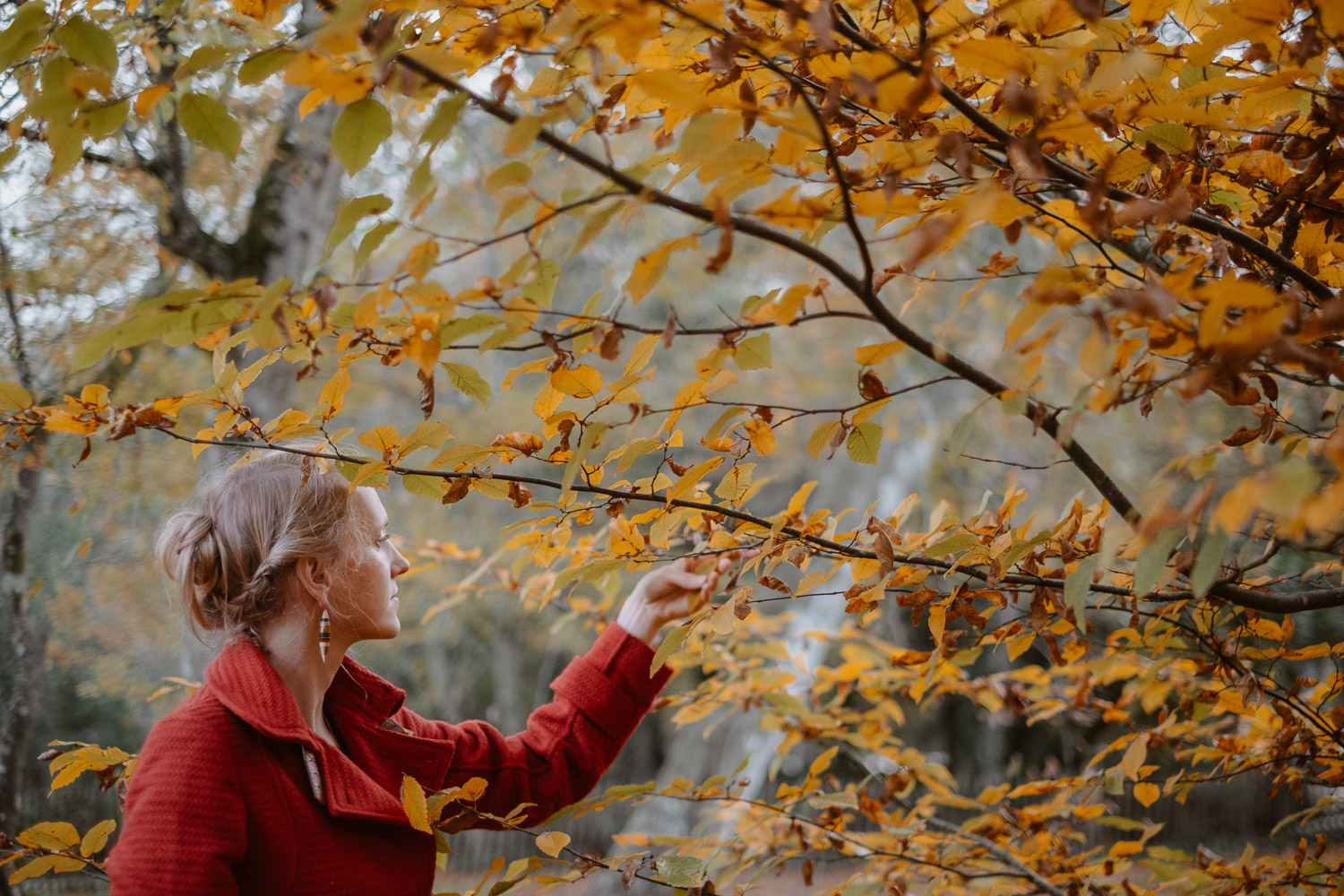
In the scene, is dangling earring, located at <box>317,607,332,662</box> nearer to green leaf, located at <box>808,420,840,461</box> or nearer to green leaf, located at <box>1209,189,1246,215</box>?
green leaf, located at <box>808,420,840,461</box>

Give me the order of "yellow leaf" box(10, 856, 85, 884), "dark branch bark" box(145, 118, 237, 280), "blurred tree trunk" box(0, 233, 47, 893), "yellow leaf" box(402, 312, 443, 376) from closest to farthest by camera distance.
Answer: "yellow leaf" box(402, 312, 443, 376), "yellow leaf" box(10, 856, 85, 884), "blurred tree trunk" box(0, 233, 47, 893), "dark branch bark" box(145, 118, 237, 280)

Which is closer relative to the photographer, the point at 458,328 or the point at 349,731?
the point at 458,328

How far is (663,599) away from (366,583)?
554 mm

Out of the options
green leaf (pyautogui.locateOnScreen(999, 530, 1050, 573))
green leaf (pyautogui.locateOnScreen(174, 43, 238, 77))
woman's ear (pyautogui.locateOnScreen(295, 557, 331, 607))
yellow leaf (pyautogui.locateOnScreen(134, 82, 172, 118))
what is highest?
green leaf (pyautogui.locateOnScreen(174, 43, 238, 77))

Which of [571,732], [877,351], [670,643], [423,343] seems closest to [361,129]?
[423,343]

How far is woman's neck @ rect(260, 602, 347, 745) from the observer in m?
1.24

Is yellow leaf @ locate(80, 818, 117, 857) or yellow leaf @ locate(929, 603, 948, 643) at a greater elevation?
yellow leaf @ locate(929, 603, 948, 643)

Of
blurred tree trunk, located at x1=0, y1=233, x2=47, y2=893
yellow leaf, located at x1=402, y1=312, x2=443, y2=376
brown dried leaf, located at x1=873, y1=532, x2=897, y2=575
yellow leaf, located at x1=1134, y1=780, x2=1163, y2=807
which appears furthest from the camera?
blurred tree trunk, located at x1=0, y1=233, x2=47, y2=893

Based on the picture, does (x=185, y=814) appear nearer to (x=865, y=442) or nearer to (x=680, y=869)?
(x=680, y=869)

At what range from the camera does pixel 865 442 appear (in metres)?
0.95

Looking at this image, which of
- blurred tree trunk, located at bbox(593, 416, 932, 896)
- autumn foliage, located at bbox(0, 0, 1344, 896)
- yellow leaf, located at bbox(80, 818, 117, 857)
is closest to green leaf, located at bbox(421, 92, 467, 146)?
autumn foliage, located at bbox(0, 0, 1344, 896)

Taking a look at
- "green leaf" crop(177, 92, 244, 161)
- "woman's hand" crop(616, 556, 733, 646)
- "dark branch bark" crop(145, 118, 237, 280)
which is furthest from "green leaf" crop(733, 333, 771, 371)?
"dark branch bark" crop(145, 118, 237, 280)

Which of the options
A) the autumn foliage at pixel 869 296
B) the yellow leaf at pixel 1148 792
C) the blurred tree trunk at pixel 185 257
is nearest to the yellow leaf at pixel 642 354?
the autumn foliage at pixel 869 296

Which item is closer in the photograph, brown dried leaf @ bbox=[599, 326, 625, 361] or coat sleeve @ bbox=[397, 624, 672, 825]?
brown dried leaf @ bbox=[599, 326, 625, 361]
